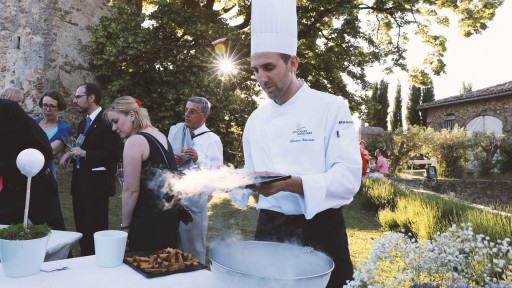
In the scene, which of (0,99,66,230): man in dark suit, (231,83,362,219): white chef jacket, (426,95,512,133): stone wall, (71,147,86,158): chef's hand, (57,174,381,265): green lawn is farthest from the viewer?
(426,95,512,133): stone wall

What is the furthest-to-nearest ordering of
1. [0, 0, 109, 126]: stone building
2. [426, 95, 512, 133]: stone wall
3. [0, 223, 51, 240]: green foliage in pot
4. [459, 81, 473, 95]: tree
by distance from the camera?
[459, 81, 473, 95]: tree → [426, 95, 512, 133]: stone wall → [0, 0, 109, 126]: stone building → [0, 223, 51, 240]: green foliage in pot

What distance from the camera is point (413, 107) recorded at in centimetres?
3784

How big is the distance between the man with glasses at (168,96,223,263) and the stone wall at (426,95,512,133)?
21.2m

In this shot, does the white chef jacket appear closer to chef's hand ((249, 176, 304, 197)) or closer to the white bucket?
chef's hand ((249, 176, 304, 197))

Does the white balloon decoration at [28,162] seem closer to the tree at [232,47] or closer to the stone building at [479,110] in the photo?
the tree at [232,47]

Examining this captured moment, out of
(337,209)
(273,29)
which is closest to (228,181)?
(337,209)

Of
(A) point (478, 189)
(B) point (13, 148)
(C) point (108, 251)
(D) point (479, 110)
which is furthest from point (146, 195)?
(D) point (479, 110)

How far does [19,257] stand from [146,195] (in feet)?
3.55

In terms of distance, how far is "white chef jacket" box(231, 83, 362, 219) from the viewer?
4.57 feet

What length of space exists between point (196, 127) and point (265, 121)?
2.27m

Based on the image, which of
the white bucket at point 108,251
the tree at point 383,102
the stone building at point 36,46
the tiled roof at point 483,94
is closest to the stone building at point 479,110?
the tiled roof at point 483,94

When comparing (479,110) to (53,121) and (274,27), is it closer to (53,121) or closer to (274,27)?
(53,121)

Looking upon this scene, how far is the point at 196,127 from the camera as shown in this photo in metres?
3.96

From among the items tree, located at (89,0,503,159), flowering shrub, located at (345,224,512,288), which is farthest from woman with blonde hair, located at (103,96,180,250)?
tree, located at (89,0,503,159)
